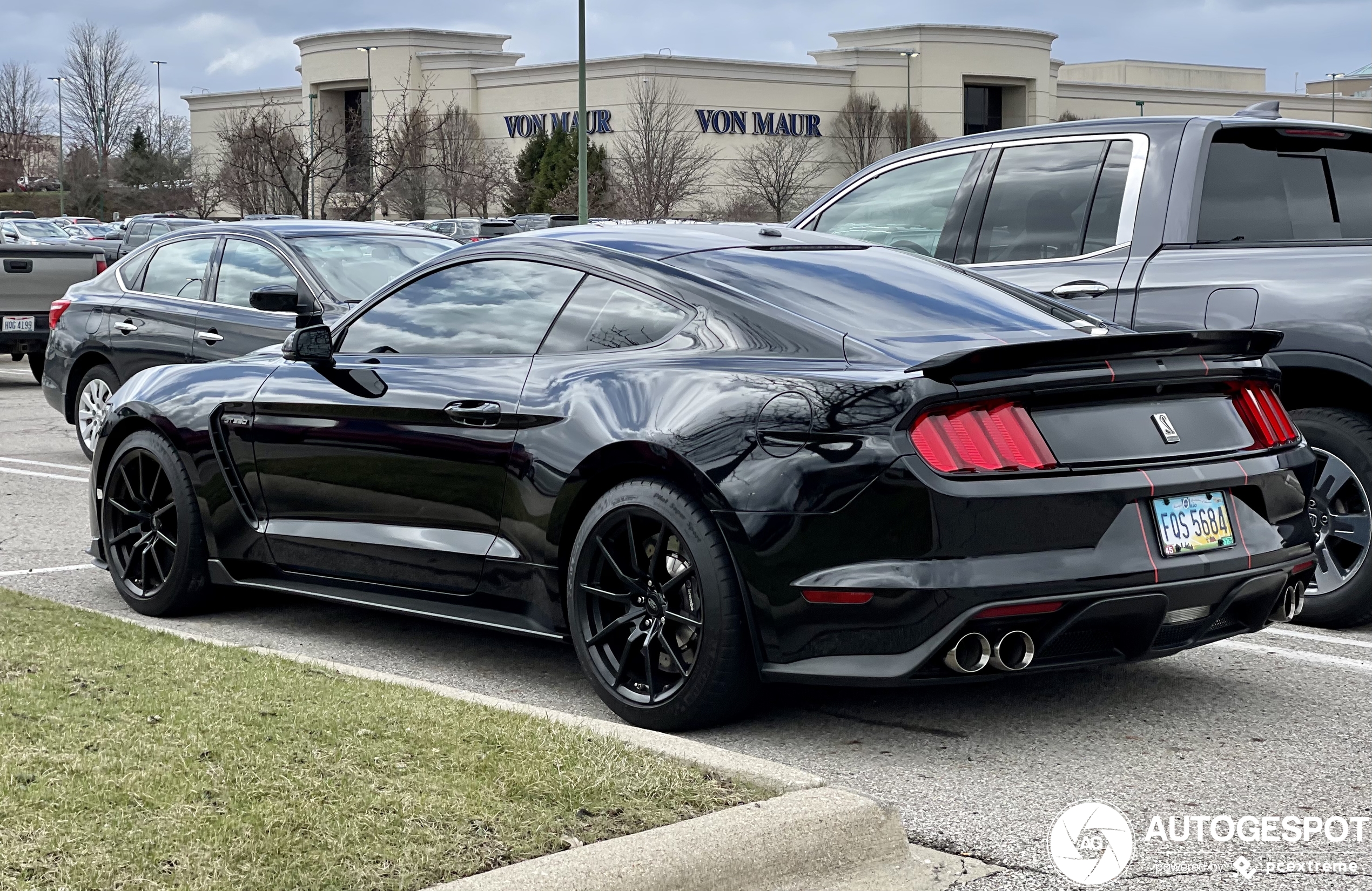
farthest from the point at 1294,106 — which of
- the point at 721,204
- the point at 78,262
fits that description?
the point at 78,262

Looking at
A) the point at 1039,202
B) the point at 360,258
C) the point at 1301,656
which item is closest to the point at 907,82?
the point at 360,258

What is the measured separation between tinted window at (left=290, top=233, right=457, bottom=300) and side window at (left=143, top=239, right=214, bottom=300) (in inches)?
36.4

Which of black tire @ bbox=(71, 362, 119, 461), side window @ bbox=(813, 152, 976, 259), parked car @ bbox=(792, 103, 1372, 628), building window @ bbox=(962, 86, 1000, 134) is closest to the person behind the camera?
parked car @ bbox=(792, 103, 1372, 628)

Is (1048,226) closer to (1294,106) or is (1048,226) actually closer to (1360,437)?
(1360,437)

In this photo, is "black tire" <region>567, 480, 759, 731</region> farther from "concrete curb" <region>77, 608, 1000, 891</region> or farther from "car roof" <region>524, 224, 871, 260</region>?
"car roof" <region>524, 224, 871, 260</region>

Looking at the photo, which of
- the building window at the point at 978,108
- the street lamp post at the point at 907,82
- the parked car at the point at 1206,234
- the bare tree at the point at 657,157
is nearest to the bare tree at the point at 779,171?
the bare tree at the point at 657,157

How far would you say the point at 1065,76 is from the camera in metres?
105

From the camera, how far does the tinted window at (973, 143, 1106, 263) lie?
7055mm

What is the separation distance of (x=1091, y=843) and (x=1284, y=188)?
392 cm

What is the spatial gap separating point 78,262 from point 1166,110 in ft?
260

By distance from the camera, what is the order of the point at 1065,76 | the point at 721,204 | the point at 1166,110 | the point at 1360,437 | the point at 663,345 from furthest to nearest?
1. the point at 1065,76
2. the point at 1166,110
3. the point at 721,204
4. the point at 1360,437
5. the point at 663,345

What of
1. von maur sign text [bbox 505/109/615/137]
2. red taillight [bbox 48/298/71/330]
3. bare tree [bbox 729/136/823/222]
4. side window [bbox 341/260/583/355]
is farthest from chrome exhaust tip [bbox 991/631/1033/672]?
von maur sign text [bbox 505/109/615/137]

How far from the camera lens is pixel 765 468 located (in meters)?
4.62

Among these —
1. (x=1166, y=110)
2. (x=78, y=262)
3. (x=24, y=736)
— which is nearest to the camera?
(x=24, y=736)
